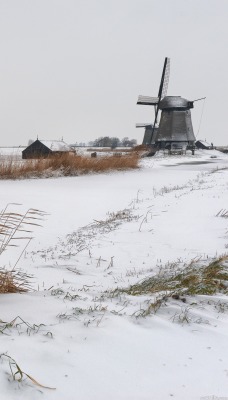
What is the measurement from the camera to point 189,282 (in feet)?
9.59

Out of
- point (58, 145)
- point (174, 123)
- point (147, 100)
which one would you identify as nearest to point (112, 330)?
point (58, 145)

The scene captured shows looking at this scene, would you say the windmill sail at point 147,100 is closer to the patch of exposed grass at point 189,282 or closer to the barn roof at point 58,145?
the barn roof at point 58,145

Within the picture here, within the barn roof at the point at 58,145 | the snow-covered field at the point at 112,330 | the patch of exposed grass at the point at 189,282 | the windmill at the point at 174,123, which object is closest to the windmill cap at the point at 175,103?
the windmill at the point at 174,123

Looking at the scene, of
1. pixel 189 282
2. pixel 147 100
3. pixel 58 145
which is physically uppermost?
pixel 147 100

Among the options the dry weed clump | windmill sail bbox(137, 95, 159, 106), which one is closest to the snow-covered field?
the dry weed clump

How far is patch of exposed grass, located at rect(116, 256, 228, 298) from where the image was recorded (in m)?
2.72

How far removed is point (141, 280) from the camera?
335cm

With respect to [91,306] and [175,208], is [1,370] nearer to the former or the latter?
[91,306]

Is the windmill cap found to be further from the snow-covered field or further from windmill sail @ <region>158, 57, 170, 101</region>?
the snow-covered field

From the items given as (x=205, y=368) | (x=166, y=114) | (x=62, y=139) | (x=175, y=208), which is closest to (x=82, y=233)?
(x=175, y=208)

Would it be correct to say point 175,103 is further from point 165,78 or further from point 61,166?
point 61,166

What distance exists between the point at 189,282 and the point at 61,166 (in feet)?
41.3

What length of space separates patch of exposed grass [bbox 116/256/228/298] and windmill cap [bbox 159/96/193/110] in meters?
35.3

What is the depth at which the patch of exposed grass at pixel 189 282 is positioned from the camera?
2.72 metres
